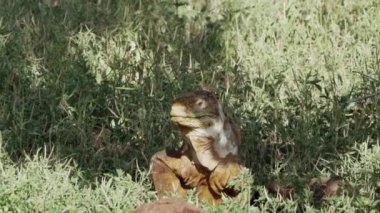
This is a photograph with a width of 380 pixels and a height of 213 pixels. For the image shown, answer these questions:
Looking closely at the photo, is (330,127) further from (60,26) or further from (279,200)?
(60,26)

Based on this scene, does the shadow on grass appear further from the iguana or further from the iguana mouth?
the iguana mouth

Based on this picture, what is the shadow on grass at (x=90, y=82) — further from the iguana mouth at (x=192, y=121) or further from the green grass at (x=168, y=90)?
the iguana mouth at (x=192, y=121)

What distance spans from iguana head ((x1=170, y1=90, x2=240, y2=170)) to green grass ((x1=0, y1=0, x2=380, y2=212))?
0.69ft

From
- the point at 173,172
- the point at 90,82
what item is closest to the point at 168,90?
the point at 90,82

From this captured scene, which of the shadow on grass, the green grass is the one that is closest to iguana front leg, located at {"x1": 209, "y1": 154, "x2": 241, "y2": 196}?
the green grass

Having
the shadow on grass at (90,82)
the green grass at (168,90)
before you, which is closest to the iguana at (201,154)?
the green grass at (168,90)

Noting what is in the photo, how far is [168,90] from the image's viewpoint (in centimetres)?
546

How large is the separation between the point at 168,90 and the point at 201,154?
1.16 meters

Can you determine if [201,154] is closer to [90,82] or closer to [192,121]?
[192,121]

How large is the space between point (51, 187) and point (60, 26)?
1.86 meters

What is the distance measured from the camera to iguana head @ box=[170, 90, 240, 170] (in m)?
4.29

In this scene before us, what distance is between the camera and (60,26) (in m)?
6.12

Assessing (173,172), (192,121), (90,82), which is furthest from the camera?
(90,82)

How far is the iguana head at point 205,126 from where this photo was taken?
14.1 ft
